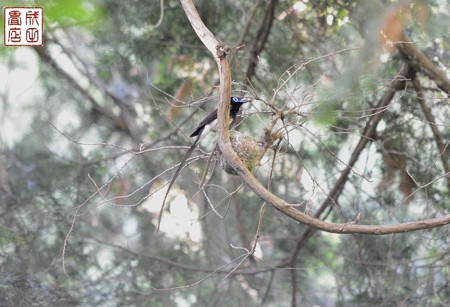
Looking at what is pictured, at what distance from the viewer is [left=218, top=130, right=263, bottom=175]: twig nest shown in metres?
3.38

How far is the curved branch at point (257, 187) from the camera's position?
3.09m

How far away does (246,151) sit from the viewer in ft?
11.1

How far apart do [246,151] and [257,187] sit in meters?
0.31

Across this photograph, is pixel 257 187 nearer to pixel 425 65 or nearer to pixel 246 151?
pixel 246 151

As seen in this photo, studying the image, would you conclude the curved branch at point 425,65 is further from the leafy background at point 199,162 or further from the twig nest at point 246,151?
the twig nest at point 246,151

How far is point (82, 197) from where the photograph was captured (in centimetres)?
711

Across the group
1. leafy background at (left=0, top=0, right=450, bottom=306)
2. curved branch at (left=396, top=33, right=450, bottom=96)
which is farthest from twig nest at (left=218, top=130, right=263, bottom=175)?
curved branch at (left=396, top=33, right=450, bottom=96)

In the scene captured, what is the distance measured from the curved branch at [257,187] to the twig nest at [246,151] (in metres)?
0.14

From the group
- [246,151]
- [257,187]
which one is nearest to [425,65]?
[246,151]

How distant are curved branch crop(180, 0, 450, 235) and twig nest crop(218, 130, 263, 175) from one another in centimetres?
14

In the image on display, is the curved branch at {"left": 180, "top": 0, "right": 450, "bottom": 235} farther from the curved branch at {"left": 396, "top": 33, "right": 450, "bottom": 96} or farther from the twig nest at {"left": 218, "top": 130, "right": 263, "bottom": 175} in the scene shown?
the curved branch at {"left": 396, "top": 33, "right": 450, "bottom": 96}

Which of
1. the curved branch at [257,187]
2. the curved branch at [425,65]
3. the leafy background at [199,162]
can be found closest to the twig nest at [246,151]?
the curved branch at [257,187]

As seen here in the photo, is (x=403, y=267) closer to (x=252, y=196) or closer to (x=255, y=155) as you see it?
(x=252, y=196)

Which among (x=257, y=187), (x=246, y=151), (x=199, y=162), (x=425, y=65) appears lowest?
(x=257, y=187)
